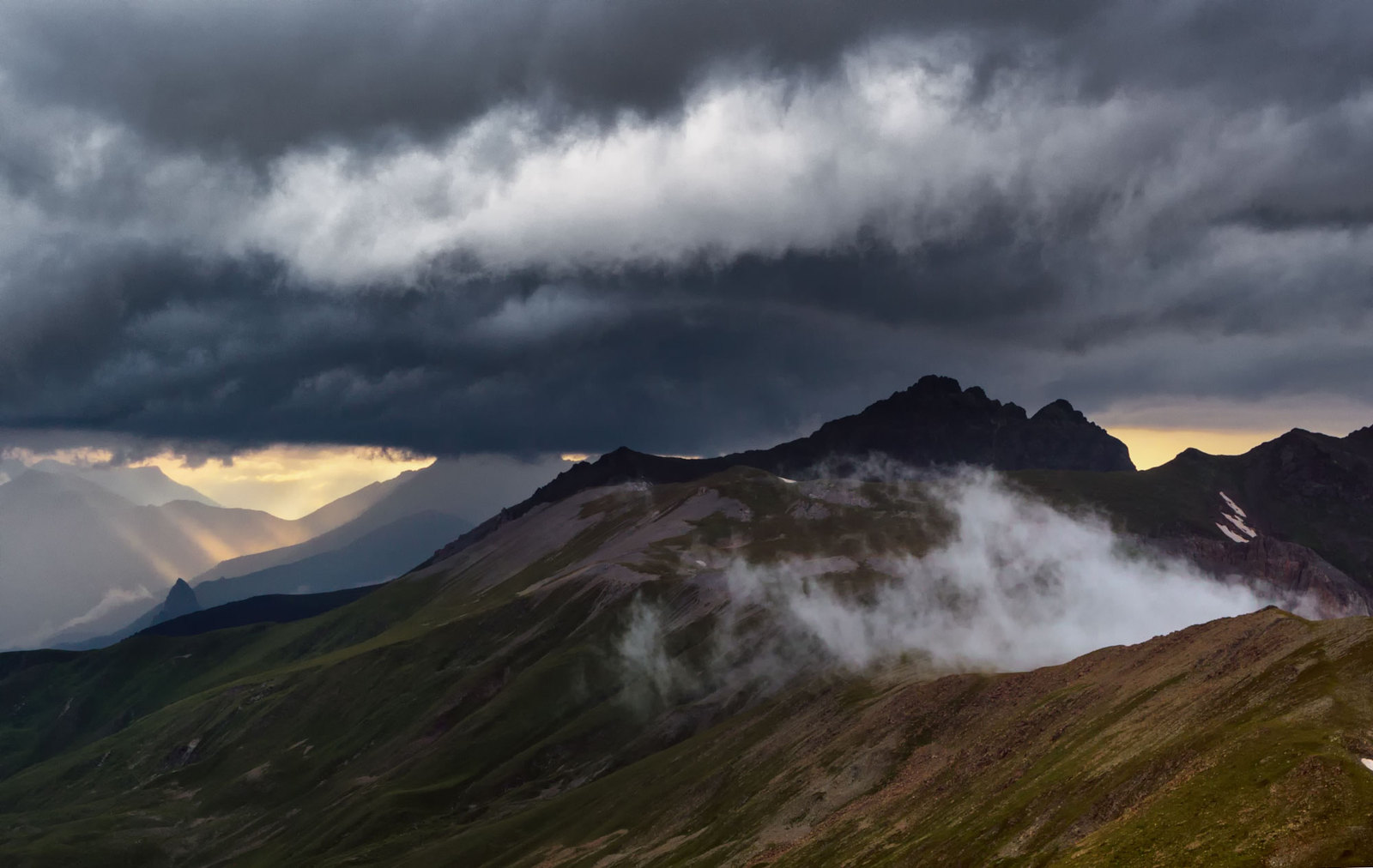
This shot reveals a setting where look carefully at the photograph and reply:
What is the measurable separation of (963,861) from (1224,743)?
96.3 feet

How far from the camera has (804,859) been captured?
156 m

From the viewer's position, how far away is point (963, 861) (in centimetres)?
11531

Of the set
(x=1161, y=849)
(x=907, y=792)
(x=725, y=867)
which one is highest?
→ (x=1161, y=849)

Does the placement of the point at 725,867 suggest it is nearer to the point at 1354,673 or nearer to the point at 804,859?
the point at 804,859

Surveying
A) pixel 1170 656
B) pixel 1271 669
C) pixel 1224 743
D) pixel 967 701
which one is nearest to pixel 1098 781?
pixel 1224 743

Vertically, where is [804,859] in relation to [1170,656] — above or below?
below

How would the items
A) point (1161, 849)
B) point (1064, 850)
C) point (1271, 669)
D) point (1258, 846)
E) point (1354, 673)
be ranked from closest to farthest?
point (1258, 846) → point (1161, 849) → point (1064, 850) → point (1354, 673) → point (1271, 669)

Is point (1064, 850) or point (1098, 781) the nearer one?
point (1064, 850)

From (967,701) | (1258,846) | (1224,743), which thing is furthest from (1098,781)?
(967,701)

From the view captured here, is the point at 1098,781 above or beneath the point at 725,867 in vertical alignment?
above

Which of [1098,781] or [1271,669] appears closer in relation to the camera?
[1098,781]

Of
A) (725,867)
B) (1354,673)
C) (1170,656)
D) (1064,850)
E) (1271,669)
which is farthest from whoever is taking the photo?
(725,867)

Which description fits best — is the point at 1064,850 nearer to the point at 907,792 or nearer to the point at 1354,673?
the point at 1354,673

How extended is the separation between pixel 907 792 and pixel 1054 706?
81.0ft
